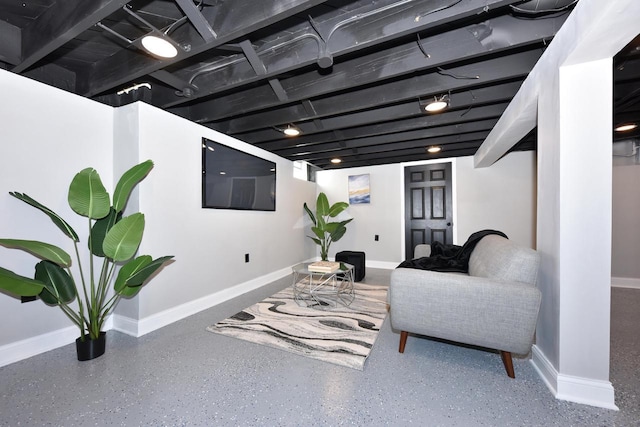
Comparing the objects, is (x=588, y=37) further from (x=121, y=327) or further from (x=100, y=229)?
(x=121, y=327)

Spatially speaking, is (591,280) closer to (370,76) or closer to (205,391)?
(370,76)

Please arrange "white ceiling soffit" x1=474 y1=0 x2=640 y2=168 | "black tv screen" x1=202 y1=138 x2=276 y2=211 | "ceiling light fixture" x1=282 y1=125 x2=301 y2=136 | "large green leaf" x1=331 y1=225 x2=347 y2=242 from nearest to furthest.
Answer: "white ceiling soffit" x1=474 y1=0 x2=640 y2=168 → "black tv screen" x1=202 y1=138 x2=276 y2=211 → "ceiling light fixture" x1=282 y1=125 x2=301 y2=136 → "large green leaf" x1=331 y1=225 x2=347 y2=242

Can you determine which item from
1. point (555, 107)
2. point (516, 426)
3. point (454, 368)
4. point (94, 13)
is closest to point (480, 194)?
point (555, 107)

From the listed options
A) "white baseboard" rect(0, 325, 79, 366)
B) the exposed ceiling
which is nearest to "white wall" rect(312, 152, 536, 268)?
the exposed ceiling

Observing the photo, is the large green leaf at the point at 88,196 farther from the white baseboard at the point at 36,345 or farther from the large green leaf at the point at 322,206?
the large green leaf at the point at 322,206

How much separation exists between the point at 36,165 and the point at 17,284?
0.98 metres

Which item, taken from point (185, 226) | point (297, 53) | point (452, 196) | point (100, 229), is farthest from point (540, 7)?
point (452, 196)

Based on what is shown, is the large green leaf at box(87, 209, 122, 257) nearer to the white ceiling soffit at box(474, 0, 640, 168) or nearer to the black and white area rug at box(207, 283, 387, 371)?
the black and white area rug at box(207, 283, 387, 371)

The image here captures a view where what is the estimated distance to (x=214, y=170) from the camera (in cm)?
287

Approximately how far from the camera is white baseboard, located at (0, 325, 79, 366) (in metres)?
1.72

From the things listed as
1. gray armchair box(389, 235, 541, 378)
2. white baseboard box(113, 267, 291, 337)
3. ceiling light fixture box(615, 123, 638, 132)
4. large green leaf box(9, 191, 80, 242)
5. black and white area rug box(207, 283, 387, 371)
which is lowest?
black and white area rug box(207, 283, 387, 371)

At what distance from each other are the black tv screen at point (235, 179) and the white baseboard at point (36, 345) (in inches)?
59.8

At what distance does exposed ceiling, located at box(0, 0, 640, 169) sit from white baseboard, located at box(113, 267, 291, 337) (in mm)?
2017

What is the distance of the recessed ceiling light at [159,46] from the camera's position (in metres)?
1.40
